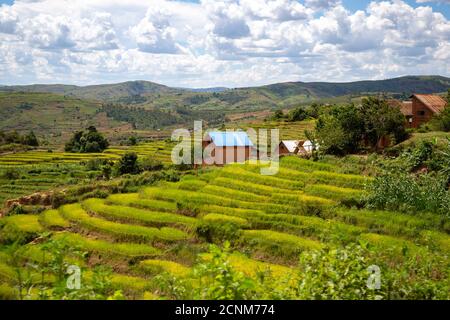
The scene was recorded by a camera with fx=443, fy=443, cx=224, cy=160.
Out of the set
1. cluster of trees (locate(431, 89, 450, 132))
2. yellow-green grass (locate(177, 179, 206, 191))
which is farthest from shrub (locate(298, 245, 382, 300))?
cluster of trees (locate(431, 89, 450, 132))

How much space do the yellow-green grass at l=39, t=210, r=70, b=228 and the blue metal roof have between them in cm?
2057

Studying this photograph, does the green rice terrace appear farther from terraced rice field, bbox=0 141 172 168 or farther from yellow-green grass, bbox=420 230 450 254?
yellow-green grass, bbox=420 230 450 254

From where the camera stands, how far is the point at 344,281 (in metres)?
8.23

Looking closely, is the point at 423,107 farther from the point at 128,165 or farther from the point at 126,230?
the point at 126,230

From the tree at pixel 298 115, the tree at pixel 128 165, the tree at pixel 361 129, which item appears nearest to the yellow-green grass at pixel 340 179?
the tree at pixel 361 129

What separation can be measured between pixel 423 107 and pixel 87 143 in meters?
64.1

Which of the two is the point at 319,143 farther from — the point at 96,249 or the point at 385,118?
the point at 96,249

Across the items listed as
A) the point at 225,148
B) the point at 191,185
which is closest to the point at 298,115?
the point at 225,148

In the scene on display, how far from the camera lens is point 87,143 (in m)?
90.7

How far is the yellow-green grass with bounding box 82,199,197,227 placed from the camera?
90.0 feet

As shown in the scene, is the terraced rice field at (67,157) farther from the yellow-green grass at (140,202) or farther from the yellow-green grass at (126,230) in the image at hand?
the yellow-green grass at (126,230)

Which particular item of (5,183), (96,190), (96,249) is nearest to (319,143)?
(96,190)
